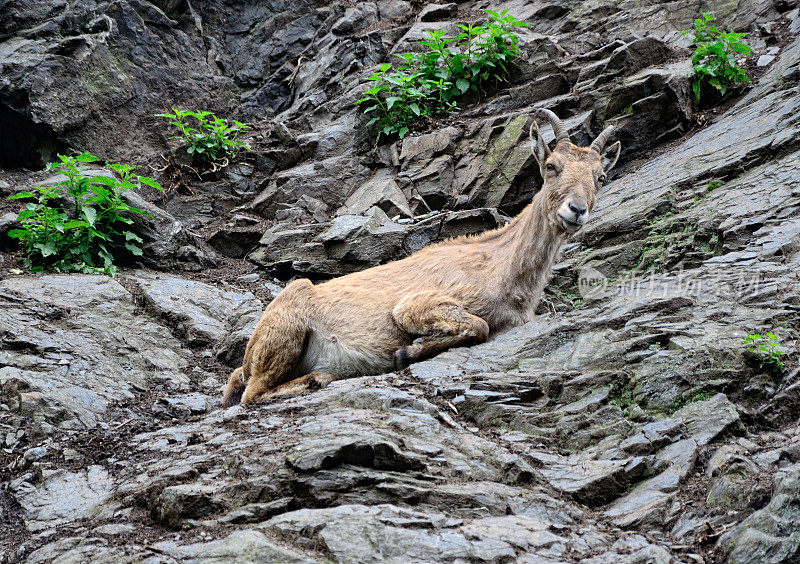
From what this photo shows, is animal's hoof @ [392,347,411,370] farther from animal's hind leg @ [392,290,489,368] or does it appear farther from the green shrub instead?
the green shrub

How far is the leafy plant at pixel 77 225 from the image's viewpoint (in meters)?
10.3

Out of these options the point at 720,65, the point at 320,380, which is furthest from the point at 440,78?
the point at 320,380

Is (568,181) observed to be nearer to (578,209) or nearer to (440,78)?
(578,209)

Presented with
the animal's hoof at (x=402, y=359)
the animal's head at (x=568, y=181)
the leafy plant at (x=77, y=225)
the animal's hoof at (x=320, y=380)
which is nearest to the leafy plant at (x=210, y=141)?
the leafy plant at (x=77, y=225)

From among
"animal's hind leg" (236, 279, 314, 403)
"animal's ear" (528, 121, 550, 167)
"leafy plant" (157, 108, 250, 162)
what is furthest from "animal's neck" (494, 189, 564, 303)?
"leafy plant" (157, 108, 250, 162)

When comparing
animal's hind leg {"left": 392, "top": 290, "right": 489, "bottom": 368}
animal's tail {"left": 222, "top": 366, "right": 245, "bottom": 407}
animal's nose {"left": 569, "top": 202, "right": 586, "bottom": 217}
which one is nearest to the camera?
A: animal's hind leg {"left": 392, "top": 290, "right": 489, "bottom": 368}

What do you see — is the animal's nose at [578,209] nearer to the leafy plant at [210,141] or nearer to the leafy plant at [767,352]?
the leafy plant at [767,352]

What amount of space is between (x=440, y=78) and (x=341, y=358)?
26.4ft

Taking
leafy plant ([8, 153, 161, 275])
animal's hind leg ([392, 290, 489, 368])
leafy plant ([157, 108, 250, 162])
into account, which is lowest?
animal's hind leg ([392, 290, 489, 368])

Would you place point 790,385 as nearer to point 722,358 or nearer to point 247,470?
point 722,358

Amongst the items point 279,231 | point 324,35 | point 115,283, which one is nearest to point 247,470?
point 115,283

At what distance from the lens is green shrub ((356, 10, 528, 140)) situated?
1357 cm

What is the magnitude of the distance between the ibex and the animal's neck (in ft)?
0.04

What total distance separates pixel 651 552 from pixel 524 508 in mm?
906
